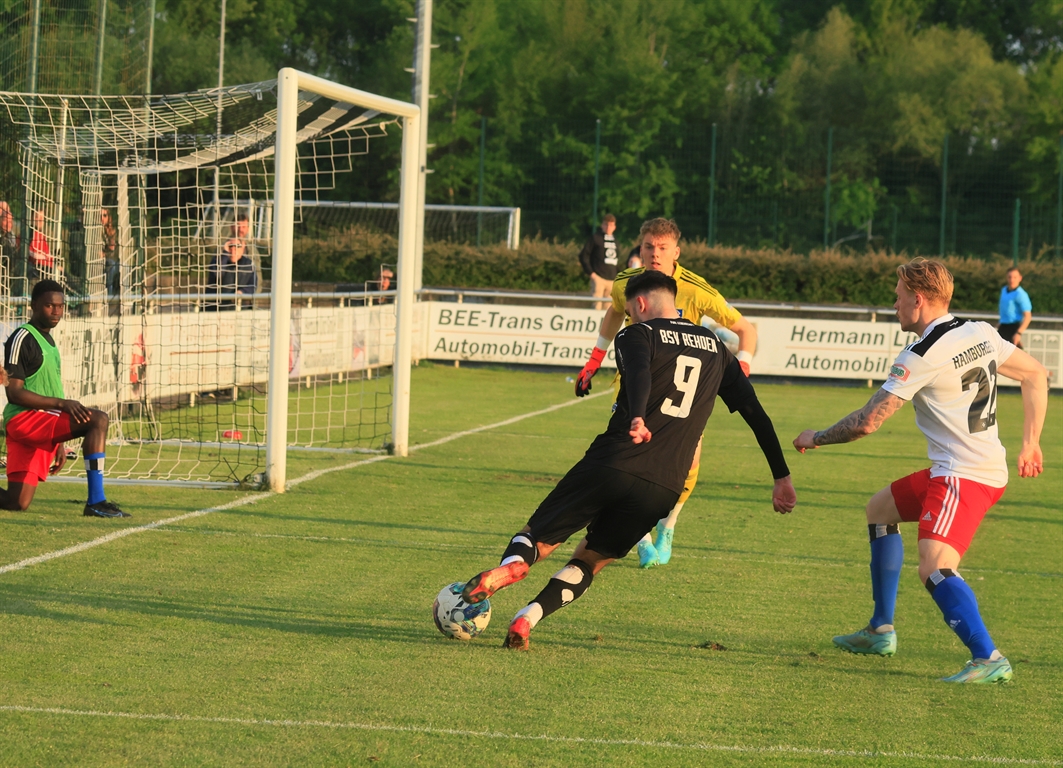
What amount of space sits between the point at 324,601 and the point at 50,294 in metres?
3.28

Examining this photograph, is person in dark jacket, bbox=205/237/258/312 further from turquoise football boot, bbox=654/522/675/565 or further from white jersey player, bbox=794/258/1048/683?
white jersey player, bbox=794/258/1048/683

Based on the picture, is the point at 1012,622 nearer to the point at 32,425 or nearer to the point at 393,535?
the point at 393,535

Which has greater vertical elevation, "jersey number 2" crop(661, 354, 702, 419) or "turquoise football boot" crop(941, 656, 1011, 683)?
"jersey number 2" crop(661, 354, 702, 419)

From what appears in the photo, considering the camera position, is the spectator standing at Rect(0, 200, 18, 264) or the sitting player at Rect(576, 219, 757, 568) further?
the spectator standing at Rect(0, 200, 18, 264)

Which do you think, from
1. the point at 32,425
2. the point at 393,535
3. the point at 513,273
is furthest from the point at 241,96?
the point at 513,273

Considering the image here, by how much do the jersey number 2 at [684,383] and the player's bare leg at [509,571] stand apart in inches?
30.7

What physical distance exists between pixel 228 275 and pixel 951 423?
13220mm

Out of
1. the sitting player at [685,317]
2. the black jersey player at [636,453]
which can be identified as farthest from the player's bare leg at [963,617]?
the sitting player at [685,317]

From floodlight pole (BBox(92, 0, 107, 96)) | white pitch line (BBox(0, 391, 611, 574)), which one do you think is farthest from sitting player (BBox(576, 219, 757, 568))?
floodlight pole (BBox(92, 0, 107, 96))

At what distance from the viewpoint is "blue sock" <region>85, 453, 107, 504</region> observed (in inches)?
352

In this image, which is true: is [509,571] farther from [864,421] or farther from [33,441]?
[33,441]

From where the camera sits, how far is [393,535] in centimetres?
878

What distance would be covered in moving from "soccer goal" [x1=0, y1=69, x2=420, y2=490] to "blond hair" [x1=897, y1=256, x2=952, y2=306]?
5471mm

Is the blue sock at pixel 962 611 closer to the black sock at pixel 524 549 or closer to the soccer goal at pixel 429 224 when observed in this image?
the black sock at pixel 524 549
